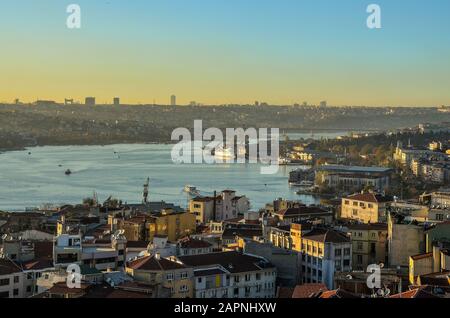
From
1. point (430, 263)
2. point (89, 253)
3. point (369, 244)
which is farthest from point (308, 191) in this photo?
point (430, 263)

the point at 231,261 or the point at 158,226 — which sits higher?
the point at 231,261

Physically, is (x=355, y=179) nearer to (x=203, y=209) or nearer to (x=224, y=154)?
(x=203, y=209)

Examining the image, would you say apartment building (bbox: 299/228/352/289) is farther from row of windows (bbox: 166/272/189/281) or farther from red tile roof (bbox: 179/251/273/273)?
row of windows (bbox: 166/272/189/281)

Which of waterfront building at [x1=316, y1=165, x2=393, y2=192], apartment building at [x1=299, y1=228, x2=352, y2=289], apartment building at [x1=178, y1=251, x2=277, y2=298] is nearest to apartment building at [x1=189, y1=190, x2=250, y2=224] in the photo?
apartment building at [x1=299, y1=228, x2=352, y2=289]
